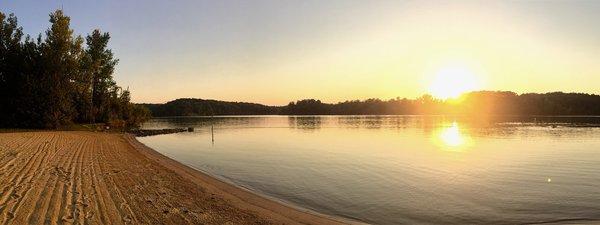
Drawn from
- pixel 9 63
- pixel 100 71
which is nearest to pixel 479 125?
pixel 100 71

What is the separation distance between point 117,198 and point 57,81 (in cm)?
5504

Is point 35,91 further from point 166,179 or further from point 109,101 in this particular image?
point 166,179

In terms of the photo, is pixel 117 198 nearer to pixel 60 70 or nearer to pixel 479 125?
pixel 60 70

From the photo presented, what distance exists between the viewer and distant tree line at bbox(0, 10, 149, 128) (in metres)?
57.8

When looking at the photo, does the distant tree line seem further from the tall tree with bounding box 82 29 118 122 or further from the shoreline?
the shoreline

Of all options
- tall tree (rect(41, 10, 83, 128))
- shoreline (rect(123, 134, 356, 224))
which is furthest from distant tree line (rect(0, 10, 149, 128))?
shoreline (rect(123, 134, 356, 224))

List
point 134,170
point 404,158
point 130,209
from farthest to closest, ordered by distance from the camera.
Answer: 1. point 404,158
2. point 134,170
3. point 130,209

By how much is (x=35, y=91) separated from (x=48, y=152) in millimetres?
35517

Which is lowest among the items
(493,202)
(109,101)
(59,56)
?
(493,202)

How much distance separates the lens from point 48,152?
28.9 m

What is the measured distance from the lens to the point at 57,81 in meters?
61.2

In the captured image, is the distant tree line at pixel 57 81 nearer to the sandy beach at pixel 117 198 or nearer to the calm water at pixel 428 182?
the calm water at pixel 428 182

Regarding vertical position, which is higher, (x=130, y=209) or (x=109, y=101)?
(x=109, y=101)

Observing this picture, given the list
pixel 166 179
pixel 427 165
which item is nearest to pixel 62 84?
pixel 166 179
